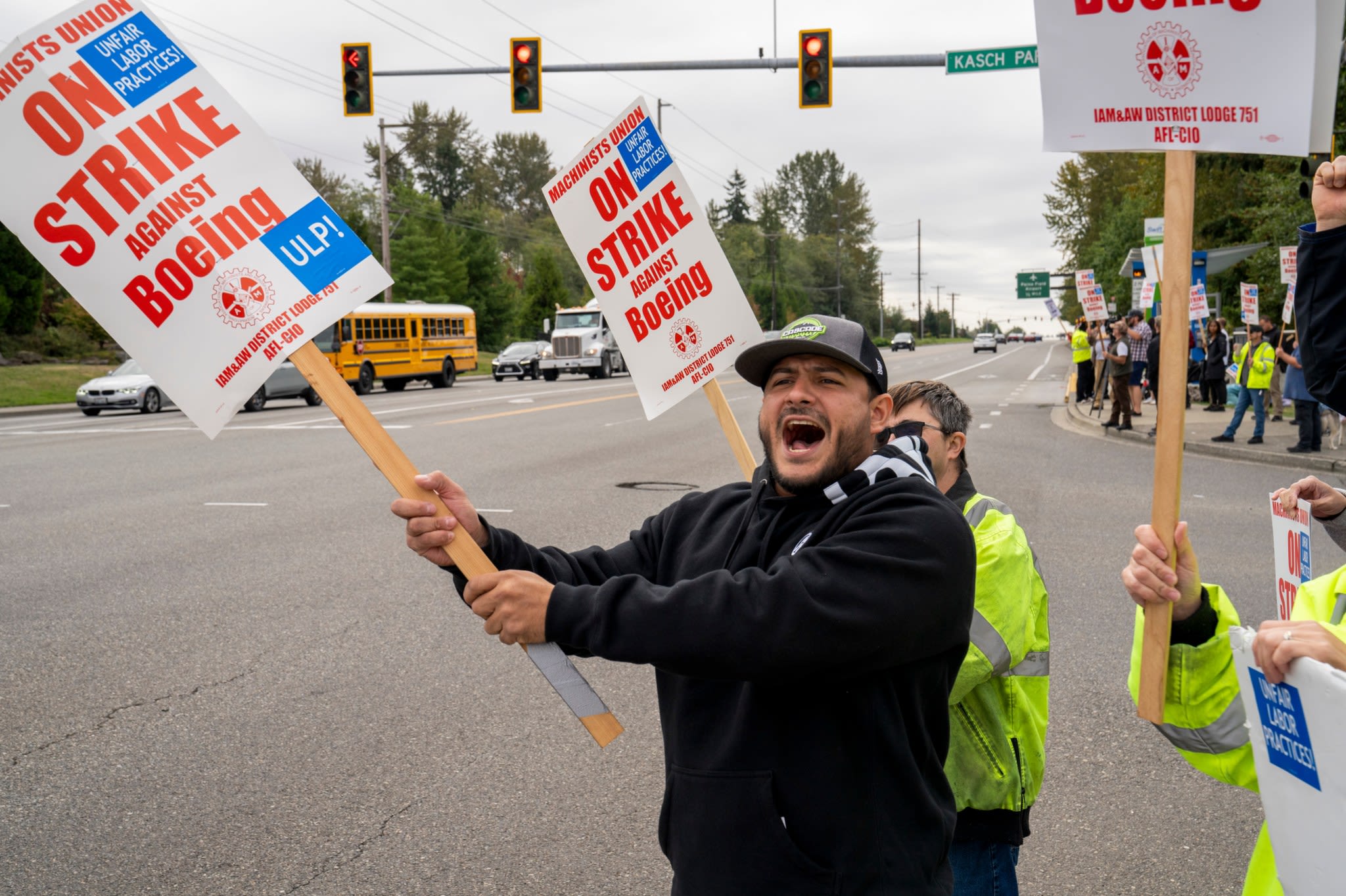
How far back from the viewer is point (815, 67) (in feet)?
57.0

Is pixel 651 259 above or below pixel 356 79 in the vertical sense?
below

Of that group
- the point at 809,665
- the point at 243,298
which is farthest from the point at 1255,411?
the point at 243,298

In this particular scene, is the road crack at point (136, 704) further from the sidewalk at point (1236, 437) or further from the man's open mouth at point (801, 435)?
the sidewalk at point (1236, 437)

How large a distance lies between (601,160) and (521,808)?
2363 mm

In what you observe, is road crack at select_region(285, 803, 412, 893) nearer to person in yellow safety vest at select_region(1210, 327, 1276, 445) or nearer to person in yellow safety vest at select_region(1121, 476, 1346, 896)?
person in yellow safety vest at select_region(1121, 476, 1346, 896)

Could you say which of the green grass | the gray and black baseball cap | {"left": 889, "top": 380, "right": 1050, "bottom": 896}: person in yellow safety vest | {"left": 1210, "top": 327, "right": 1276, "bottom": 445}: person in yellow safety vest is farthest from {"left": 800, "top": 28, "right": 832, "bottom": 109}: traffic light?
the green grass

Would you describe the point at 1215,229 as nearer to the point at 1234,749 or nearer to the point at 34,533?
the point at 34,533

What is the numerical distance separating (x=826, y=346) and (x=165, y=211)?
128 cm

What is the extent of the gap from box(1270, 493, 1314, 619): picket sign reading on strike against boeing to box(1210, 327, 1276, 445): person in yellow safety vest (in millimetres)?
15212

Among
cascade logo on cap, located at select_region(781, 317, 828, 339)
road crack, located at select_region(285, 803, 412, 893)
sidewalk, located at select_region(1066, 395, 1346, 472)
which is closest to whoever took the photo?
cascade logo on cap, located at select_region(781, 317, 828, 339)

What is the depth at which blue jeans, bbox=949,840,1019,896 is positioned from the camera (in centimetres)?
248

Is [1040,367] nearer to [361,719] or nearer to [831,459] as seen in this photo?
[361,719]

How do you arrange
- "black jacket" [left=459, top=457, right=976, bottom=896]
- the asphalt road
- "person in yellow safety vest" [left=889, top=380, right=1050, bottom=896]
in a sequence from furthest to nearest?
1. the asphalt road
2. "person in yellow safety vest" [left=889, top=380, right=1050, bottom=896]
3. "black jacket" [left=459, top=457, right=976, bottom=896]

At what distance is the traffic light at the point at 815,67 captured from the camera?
1733 cm
